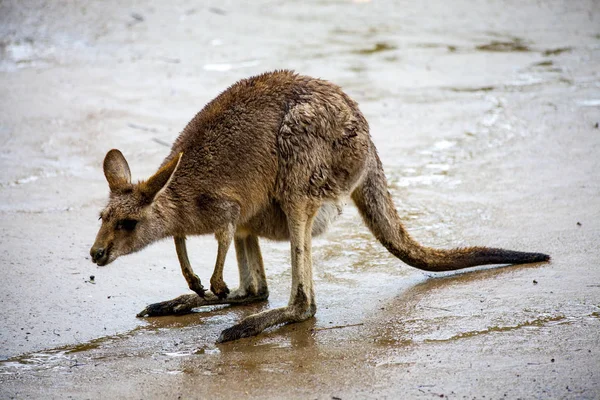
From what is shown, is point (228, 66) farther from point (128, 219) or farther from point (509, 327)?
point (509, 327)

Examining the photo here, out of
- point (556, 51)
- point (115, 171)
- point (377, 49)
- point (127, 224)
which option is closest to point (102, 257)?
point (127, 224)

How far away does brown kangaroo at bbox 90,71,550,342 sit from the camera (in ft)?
14.5

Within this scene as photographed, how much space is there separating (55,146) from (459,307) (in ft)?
14.4

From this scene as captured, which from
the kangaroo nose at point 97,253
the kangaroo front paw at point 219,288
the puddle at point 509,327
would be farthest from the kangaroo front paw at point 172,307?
the puddle at point 509,327

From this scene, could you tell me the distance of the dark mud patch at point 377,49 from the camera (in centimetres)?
1042

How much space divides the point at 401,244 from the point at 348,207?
1.46 meters

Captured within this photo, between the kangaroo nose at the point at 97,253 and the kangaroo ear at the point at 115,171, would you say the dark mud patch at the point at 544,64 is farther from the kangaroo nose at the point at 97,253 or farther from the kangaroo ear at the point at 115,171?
the kangaroo nose at the point at 97,253

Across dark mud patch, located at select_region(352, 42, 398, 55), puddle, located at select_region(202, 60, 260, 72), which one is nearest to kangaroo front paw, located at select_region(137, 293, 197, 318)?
puddle, located at select_region(202, 60, 260, 72)

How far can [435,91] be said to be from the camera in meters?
9.04

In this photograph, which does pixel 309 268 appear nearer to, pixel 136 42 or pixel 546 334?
pixel 546 334

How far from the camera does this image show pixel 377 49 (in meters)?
10.5

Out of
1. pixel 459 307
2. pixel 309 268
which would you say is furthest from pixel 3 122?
pixel 459 307

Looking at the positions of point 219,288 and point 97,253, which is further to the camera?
point 219,288

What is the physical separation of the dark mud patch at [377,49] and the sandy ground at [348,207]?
0.04 m
